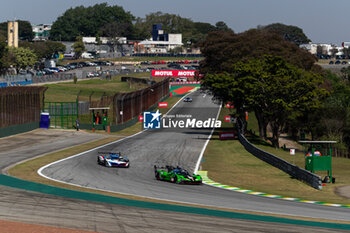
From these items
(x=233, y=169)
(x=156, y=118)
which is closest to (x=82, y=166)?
(x=233, y=169)

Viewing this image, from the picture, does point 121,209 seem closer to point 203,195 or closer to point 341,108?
point 203,195

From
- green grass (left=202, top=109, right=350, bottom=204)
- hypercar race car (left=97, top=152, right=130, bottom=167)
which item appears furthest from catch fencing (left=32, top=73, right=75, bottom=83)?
hypercar race car (left=97, top=152, right=130, bottom=167)

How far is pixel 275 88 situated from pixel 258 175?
21.6 metres

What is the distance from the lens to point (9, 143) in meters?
46.2

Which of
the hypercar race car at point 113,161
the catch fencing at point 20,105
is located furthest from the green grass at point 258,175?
the catch fencing at point 20,105

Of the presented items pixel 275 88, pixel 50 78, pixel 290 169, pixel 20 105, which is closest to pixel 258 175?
pixel 290 169

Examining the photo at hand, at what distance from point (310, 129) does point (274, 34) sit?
17475 mm

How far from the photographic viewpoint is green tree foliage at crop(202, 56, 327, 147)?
5472 cm

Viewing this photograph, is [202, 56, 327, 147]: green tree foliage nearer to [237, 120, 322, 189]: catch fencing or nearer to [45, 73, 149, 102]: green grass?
[237, 120, 322, 189]: catch fencing

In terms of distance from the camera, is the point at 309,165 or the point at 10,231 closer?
the point at 10,231

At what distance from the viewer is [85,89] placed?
104m

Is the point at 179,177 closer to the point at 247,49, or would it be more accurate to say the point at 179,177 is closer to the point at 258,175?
the point at 258,175

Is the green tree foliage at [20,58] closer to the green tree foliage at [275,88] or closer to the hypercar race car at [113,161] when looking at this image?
the green tree foliage at [275,88]

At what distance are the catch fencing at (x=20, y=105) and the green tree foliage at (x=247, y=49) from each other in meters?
22.6
